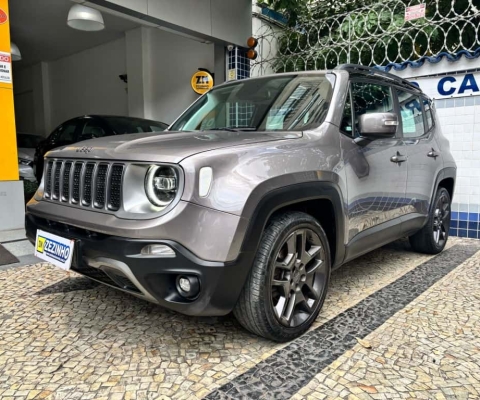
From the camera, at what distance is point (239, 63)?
7.41 meters

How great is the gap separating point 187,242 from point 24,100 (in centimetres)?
1595

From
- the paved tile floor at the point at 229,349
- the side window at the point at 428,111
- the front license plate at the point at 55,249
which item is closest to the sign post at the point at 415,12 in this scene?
the side window at the point at 428,111

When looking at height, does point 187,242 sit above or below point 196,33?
below

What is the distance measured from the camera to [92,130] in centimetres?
688

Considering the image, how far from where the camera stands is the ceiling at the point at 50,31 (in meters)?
8.27

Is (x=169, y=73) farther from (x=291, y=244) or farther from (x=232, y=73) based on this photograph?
(x=291, y=244)

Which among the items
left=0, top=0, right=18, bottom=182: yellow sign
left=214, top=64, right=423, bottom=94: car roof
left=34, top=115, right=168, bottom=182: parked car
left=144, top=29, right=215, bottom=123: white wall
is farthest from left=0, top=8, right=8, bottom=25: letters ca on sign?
left=144, top=29, right=215, bottom=123: white wall

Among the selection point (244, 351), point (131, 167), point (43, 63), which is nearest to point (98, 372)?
point (244, 351)

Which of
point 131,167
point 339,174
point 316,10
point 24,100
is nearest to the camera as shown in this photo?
point 131,167

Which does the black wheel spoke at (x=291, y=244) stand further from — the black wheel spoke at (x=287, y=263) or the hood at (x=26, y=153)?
the hood at (x=26, y=153)

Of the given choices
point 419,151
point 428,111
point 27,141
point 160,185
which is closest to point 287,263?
point 160,185

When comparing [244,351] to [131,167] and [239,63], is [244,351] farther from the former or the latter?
[239,63]

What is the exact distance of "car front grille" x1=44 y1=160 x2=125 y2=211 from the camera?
6.99ft

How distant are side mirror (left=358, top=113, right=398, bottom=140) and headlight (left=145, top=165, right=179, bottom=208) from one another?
55.7 inches
